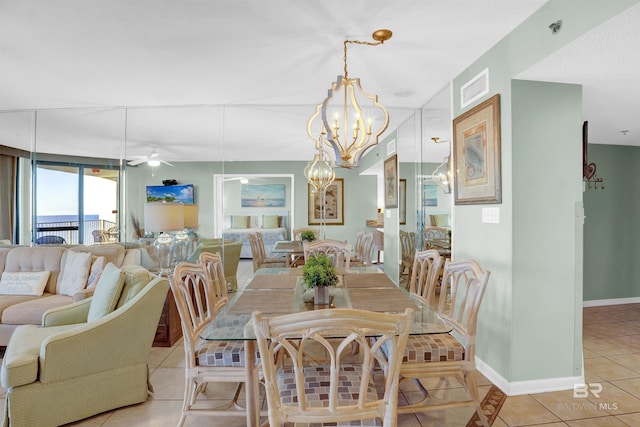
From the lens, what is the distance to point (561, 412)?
2.01 metres

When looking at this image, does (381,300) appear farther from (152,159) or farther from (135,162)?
(152,159)

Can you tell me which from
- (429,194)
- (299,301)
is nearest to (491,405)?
(299,301)

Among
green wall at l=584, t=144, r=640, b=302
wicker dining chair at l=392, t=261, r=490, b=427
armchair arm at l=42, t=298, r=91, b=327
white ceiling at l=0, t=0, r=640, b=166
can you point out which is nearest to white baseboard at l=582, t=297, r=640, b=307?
green wall at l=584, t=144, r=640, b=302

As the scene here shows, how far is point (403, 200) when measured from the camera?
423cm

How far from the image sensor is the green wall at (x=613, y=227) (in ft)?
13.9

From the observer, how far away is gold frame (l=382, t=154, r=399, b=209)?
449 cm

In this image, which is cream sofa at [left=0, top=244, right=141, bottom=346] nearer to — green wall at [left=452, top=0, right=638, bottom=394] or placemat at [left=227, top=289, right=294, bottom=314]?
placemat at [left=227, top=289, right=294, bottom=314]

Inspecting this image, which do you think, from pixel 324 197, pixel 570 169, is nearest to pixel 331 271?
pixel 570 169

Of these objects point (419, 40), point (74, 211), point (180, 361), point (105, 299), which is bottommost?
point (180, 361)

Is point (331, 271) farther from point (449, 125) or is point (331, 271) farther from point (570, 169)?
Answer: point (449, 125)

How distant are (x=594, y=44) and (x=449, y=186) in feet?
5.02

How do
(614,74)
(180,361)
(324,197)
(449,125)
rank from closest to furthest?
(614,74)
(180,361)
(449,125)
(324,197)

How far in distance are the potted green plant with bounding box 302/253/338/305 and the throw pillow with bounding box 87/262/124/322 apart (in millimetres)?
1395

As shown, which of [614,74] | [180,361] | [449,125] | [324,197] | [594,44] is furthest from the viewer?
[324,197]
